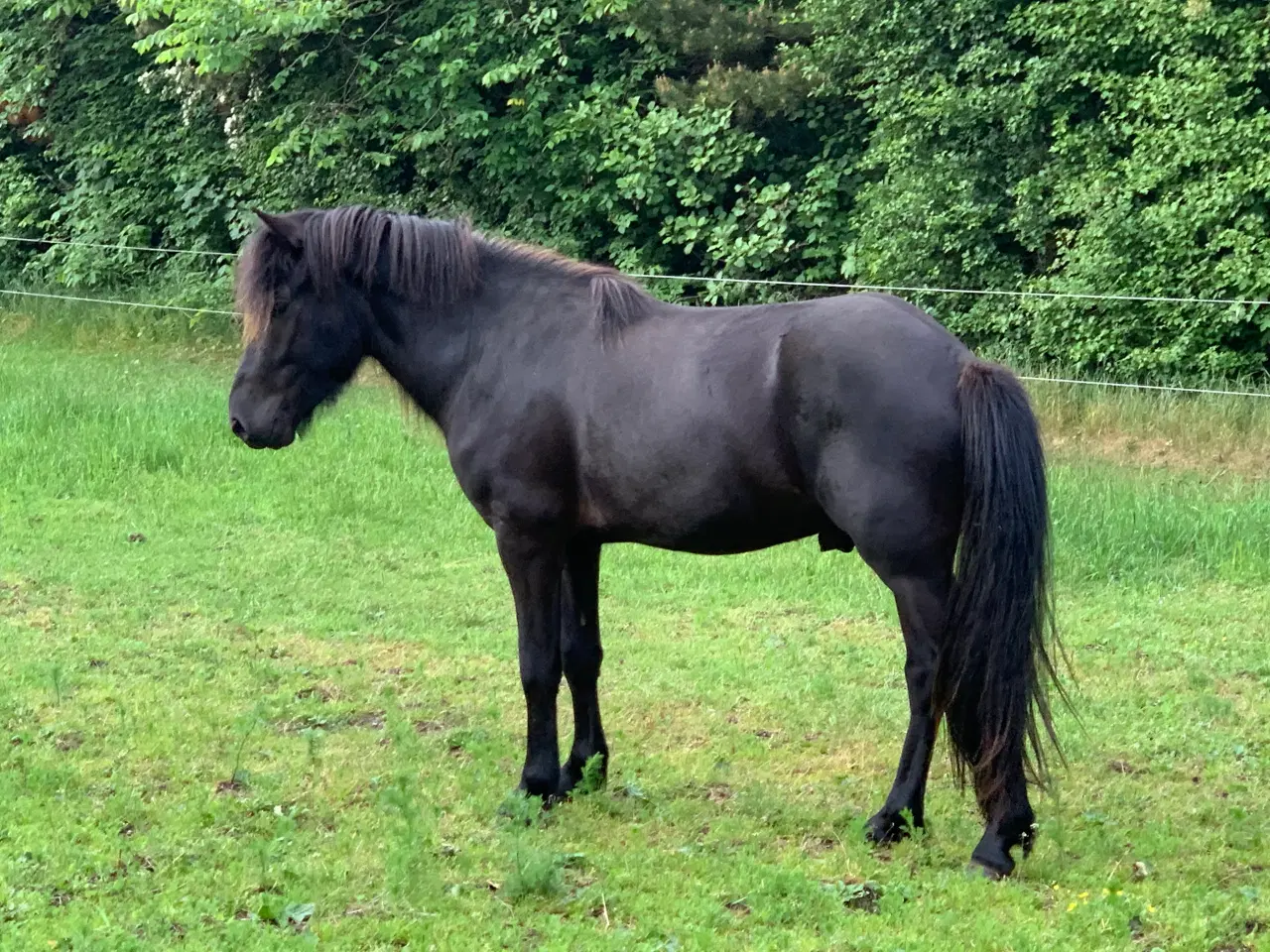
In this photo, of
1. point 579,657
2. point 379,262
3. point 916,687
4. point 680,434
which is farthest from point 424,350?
point 916,687

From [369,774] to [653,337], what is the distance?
180 centimetres

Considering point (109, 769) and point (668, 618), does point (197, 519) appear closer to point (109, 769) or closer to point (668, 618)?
point (668, 618)

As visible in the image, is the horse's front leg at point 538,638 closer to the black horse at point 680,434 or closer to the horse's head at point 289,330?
the black horse at point 680,434

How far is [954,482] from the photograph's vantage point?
150 inches

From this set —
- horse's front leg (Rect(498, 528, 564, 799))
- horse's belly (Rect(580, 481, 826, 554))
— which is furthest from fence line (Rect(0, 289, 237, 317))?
horse's belly (Rect(580, 481, 826, 554))

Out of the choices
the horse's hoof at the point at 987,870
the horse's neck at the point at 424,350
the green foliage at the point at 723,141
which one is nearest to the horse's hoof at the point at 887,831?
the horse's hoof at the point at 987,870

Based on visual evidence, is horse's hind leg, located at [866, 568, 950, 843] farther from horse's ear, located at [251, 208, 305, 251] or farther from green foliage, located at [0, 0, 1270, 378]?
green foliage, located at [0, 0, 1270, 378]

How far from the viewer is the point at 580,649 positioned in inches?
182

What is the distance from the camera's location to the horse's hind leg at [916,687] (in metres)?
3.83

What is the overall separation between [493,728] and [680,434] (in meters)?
1.74

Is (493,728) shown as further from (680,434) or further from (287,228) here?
(287,228)

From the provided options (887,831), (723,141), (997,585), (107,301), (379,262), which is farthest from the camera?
(107,301)

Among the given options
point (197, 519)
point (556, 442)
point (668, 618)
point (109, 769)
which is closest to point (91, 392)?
point (197, 519)

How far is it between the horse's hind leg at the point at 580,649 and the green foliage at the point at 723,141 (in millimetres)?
8314
